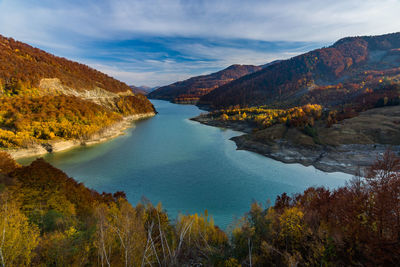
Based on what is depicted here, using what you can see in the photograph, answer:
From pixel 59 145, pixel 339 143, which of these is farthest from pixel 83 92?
pixel 339 143

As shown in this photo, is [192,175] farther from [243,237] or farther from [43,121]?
[43,121]

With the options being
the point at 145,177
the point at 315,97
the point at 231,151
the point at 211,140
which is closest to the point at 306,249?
the point at 145,177

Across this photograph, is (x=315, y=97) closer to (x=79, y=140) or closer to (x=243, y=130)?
(x=243, y=130)

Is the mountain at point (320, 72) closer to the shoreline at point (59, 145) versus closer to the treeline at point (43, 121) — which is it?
the shoreline at point (59, 145)

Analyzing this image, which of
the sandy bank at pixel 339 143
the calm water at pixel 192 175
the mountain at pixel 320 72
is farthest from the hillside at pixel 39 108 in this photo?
the mountain at pixel 320 72

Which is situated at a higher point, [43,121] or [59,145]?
[43,121]


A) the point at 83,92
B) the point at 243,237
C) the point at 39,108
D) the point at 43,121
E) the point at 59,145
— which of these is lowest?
the point at 243,237
